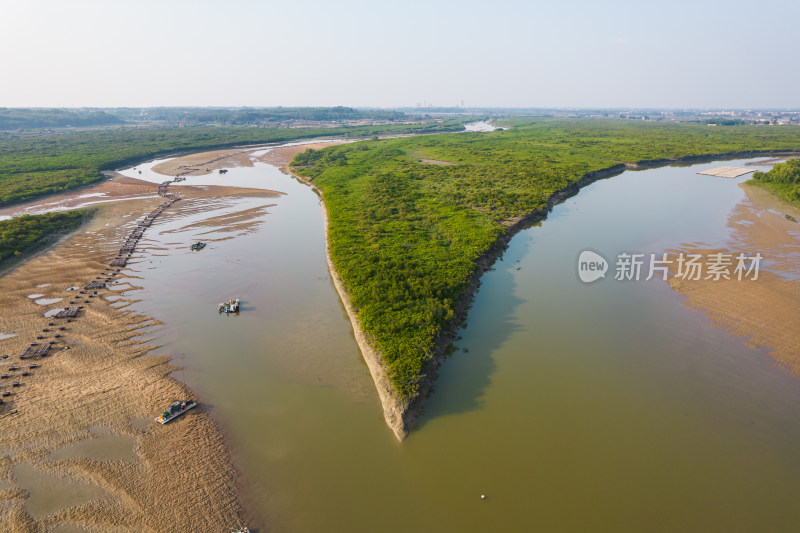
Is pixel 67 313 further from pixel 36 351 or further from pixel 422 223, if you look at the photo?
pixel 422 223

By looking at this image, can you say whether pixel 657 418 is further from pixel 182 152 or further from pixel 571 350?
pixel 182 152

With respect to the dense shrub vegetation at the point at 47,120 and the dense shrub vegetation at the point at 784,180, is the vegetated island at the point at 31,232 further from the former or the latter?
the dense shrub vegetation at the point at 47,120

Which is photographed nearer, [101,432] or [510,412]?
[101,432]
